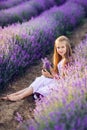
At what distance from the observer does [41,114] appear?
287cm

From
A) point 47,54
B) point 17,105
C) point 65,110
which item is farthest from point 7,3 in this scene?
point 65,110

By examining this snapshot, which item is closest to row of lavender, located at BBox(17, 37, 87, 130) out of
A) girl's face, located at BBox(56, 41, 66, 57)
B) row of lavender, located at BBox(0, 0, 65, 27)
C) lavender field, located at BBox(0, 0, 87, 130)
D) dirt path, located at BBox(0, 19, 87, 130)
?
lavender field, located at BBox(0, 0, 87, 130)

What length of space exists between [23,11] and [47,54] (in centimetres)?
294

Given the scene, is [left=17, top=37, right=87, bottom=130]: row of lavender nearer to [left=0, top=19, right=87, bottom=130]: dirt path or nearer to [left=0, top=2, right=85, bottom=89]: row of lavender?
[left=0, top=19, right=87, bottom=130]: dirt path

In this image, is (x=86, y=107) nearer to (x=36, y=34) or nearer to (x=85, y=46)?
(x=85, y=46)

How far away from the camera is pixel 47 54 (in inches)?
259

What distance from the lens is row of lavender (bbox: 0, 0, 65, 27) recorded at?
338 inches

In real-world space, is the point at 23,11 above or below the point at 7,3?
below

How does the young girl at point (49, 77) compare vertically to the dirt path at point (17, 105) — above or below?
above

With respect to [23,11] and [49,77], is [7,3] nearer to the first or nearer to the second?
[23,11]

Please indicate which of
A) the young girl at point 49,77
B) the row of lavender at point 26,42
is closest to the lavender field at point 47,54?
the row of lavender at point 26,42

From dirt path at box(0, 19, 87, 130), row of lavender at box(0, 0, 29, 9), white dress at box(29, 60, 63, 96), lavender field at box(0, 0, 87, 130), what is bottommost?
dirt path at box(0, 19, 87, 130)

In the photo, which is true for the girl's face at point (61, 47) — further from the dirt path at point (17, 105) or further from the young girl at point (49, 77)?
the dirt path at point (17, 105)

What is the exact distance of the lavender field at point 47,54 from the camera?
272 centimetres
